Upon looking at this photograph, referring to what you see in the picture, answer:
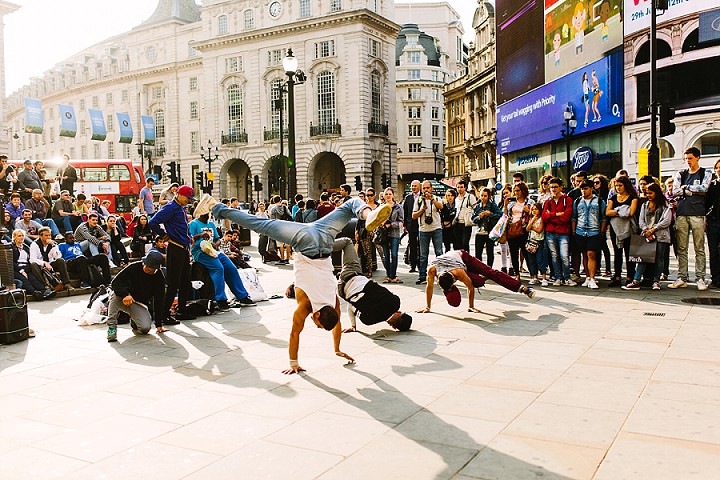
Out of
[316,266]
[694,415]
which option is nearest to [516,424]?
[694,415]

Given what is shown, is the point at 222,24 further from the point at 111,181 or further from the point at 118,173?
the point at 111,181

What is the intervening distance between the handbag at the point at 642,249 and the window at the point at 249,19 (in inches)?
2025

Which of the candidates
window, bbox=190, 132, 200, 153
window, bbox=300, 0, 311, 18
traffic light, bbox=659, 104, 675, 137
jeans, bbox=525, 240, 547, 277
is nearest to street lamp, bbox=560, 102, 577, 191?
traffic light, bbox=659, 104, 675, 137

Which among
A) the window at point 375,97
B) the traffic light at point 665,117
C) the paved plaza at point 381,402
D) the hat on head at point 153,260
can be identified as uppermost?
the window at point 375,97

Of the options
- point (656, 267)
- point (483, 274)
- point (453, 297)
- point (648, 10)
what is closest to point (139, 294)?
point (453, 297)

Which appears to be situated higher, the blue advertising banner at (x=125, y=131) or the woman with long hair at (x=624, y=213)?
the blue advertising banner at (x=125, y=131)

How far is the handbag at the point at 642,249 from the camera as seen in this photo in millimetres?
10543

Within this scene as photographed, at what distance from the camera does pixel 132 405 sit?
5.10m

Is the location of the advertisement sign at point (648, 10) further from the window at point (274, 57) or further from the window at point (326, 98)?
the window at point (274, 57)

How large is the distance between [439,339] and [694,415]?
316 cm

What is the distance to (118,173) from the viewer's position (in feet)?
104

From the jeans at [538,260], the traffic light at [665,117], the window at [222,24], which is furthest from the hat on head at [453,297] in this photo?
the window at [222,24]

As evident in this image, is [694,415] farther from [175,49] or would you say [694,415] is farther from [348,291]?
[175,49]

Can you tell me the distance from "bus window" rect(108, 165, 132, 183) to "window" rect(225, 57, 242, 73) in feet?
90.4
